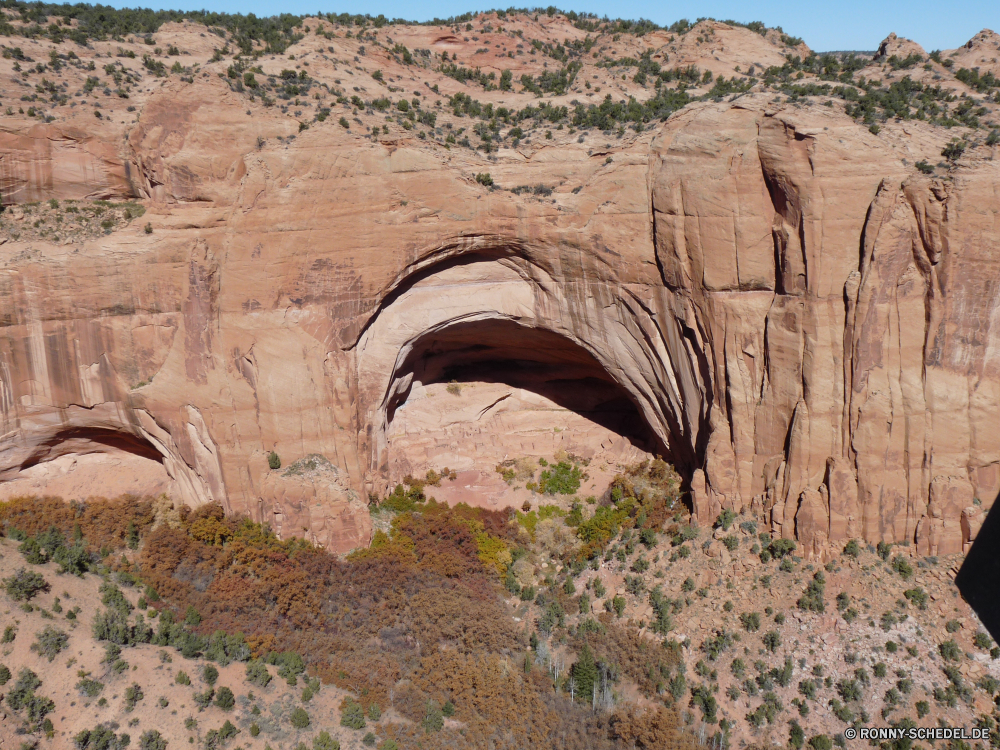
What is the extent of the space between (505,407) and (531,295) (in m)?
6.25

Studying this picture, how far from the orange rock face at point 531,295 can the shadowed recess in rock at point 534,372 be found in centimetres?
308

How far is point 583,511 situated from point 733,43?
68.0 ft

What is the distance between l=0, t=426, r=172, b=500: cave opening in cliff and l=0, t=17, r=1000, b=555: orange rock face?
220 millimetres

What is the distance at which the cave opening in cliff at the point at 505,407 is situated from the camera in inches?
1077

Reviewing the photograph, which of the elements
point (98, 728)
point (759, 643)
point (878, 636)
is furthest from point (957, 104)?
point (98, 728)

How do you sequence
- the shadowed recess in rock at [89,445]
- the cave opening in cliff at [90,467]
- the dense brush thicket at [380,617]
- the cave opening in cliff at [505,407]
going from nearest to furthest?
the dense brush thicket at [380,617] < the shadowed recess in rock at [89,445] < the cave opening in cliff at [90,467] < the cave opening in cliff at [505,407]

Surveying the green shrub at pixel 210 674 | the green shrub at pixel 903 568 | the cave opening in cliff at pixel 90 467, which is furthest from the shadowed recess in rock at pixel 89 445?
the green shrub at pixel 903 568

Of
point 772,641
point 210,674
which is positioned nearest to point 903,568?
point 772,641

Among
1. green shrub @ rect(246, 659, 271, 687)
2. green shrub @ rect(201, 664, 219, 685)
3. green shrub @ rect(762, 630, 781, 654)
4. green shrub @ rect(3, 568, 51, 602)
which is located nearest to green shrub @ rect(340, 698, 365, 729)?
green shrub @ rect(246, 659, 271, 687)

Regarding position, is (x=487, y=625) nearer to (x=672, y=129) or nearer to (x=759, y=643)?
(x=759, y=643)

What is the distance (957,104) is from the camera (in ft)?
72.1

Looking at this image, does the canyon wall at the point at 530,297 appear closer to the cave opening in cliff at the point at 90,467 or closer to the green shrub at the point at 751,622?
the cave opening in cliff at the point at 90,467

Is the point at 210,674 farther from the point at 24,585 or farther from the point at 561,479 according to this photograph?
the point at 561,479

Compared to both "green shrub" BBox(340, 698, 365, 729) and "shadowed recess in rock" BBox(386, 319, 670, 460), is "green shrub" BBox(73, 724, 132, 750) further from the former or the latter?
"shadowed recess in rock" BBox(386, 319, 670, 460)
